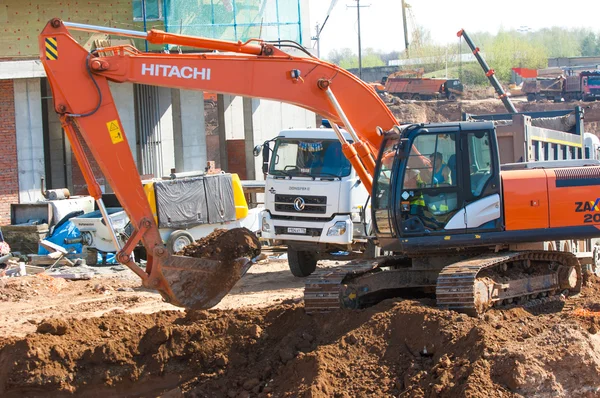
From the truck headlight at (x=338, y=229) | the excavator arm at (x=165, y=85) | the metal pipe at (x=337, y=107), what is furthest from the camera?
the truck headlight at (x=338, y=229)

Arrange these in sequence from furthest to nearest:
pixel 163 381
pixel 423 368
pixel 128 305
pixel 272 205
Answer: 1. pixel 272 205
2. pixel 128 305
3. pixel 163 381
4. pixel 423 368

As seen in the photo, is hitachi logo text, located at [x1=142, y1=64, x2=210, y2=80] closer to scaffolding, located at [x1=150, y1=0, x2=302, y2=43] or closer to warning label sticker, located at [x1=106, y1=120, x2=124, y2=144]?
warning label sticker, located at [x1=106, y1=120, x2=124, y2=144]

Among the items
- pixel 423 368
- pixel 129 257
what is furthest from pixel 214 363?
pixel 423 368

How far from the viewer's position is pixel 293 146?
1577 centimetres

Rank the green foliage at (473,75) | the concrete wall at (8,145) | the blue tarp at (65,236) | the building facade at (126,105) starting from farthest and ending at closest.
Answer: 1. the green foliage at (473,75)
2. the building facade at (126,105)
3. the concrete wall at (8,145)
4. the blue tarp at (65,236)

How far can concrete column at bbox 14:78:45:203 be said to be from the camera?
2230 cm

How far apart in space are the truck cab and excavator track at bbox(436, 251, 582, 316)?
4.40 m

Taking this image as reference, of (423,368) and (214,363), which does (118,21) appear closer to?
(214,363)

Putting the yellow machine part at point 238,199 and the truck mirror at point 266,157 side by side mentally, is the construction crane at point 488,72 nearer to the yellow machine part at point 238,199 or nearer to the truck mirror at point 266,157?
the yellow machine part at point 238,199

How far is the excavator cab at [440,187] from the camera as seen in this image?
33.7 feet

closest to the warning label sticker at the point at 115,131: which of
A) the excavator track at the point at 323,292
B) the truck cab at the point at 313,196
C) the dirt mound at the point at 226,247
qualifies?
the dirt mound at the point at 226,247

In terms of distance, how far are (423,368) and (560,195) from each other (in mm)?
3365

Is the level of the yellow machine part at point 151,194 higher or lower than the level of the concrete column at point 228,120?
lower

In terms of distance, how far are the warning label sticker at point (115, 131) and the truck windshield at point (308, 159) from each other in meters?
6.02
